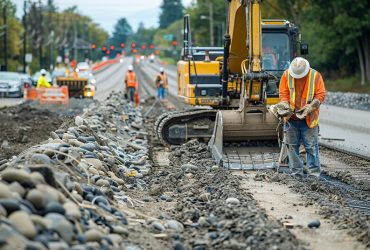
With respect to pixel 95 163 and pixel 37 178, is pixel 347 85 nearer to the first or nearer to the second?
pixel 95 163

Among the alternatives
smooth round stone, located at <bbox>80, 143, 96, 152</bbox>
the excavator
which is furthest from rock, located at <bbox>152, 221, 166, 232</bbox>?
the excavator

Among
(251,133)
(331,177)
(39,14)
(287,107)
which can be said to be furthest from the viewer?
(39,14)

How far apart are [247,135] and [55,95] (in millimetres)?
26277

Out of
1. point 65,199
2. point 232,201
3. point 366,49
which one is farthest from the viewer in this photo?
point 366,49

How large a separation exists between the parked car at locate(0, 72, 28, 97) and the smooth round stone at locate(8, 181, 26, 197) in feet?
141

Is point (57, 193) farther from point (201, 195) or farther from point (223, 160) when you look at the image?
point (223, 160)

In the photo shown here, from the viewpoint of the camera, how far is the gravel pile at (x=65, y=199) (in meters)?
7.33

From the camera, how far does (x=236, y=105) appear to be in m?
20.4

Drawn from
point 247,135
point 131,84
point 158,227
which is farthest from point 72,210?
point 131,84

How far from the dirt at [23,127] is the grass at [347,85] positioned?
3304 centimetres

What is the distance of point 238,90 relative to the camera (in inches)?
800

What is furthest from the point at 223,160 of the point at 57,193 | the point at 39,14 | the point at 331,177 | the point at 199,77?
the point at 39,14

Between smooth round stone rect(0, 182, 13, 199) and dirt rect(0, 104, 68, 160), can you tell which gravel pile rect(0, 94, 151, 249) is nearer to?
smooth round stone rect(0, 182, 13, 199)

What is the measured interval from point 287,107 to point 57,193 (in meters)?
6.49
